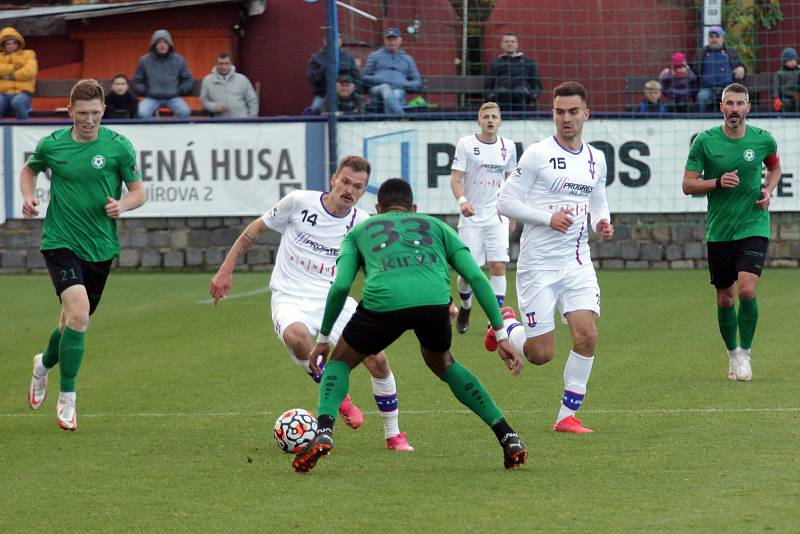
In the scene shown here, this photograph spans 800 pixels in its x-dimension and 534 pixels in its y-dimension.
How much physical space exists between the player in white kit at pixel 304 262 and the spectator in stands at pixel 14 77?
13.9m

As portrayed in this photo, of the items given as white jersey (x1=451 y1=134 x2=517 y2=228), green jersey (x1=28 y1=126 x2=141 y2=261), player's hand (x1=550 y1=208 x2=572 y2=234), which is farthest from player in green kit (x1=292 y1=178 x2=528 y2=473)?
white jersey (x1=451 y1=134 x2=517 y2=228)

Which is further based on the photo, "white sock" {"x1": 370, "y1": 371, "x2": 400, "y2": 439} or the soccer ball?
"white sock" {"x1": 370, "y1": 371, "x2": 400, "y2": 439}

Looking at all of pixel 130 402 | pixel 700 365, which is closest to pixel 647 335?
pixel 700 365

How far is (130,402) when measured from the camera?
1016 cm

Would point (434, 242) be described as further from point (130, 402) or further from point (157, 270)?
point (157, 270)

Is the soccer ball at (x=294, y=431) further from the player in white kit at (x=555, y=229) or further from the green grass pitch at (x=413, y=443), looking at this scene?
the player in white kit at (x=555, y=229)

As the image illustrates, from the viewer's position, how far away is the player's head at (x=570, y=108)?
8.78 m

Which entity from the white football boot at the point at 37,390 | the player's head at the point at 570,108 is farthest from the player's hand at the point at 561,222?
the white football boot at the point at 37,390

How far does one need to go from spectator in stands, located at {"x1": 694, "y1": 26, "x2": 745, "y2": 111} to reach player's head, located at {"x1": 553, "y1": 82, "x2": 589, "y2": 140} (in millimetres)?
12487

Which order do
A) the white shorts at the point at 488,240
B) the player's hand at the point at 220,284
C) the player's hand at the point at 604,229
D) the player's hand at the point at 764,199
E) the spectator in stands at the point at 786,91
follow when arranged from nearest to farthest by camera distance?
the player's hand at the point at 220,284
the player's hand at the point at 604,229
the player's hand at the point at 764,199
the white shorts at the point at 488,240
the spectator in stands at the point at 786,91

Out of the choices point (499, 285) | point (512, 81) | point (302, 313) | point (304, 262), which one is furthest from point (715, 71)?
point (302, 313)

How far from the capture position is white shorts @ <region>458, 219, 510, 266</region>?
1502 cm

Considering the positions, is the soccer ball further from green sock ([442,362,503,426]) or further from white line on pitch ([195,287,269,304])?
white line on pitch ([195,287,269,304])

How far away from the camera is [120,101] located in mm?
21703
